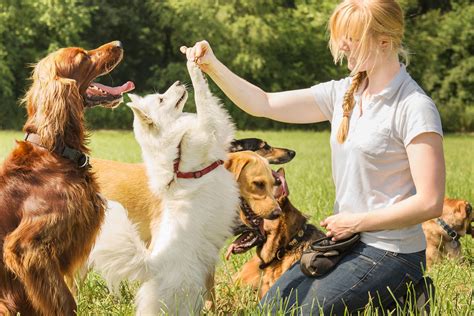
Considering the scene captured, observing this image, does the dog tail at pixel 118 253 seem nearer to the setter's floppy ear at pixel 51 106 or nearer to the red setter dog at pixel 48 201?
the red setter dog at pixel 48 201

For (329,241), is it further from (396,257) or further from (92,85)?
(92,85)

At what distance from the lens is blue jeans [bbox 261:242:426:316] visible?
359 cm

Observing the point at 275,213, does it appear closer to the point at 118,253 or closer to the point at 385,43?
the point at 118,253

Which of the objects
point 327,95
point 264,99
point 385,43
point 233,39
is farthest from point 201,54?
point 233,39

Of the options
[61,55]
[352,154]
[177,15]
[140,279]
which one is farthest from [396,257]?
[177,15]

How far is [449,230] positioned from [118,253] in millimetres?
3282

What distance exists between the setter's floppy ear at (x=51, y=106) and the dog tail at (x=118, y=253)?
549mm

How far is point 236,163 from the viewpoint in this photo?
4574 mm

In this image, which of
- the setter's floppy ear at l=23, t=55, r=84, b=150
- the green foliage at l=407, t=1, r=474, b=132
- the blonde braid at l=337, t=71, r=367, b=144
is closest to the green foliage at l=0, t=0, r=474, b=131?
the green foliage at l=407, t=1, r=474, b=132

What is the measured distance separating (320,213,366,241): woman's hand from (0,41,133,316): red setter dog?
1249mm

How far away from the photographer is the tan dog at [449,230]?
5875mm

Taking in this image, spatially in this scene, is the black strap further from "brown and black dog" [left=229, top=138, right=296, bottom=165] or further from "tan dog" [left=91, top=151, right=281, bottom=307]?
"tan dog" [left=91, top=151, right=281, bottom=307]

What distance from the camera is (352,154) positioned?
3672 mm

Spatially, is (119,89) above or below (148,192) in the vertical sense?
above
